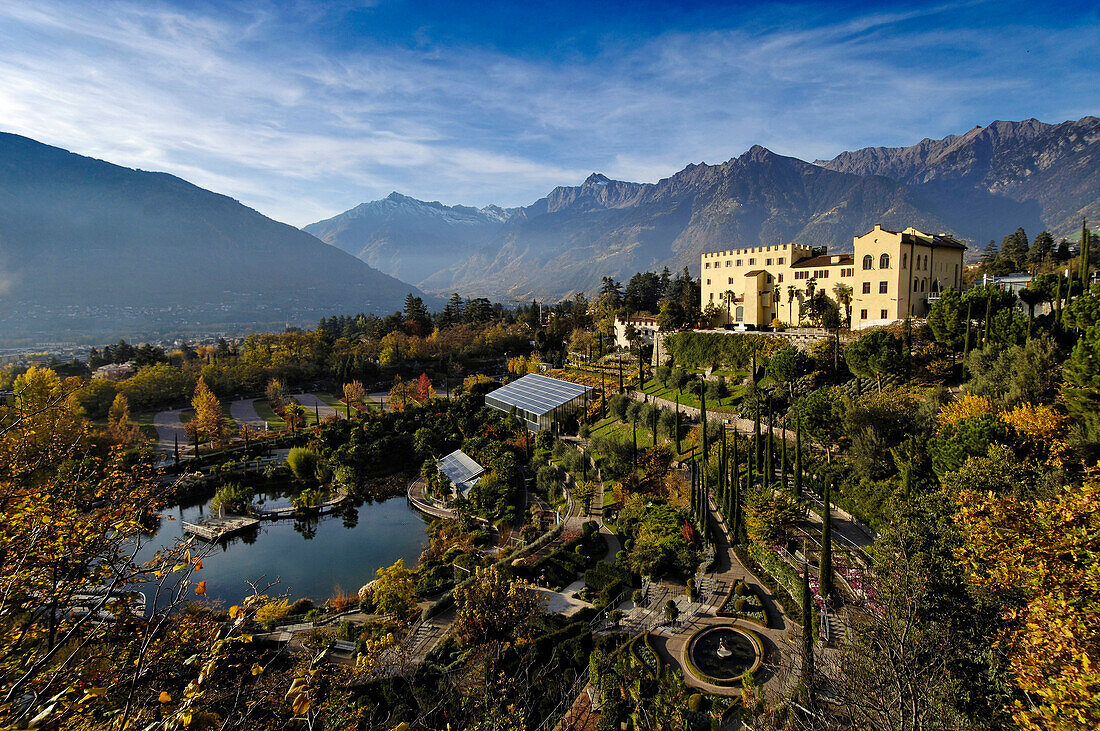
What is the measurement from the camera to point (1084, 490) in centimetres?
884

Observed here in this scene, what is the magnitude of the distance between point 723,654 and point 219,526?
1056 inches

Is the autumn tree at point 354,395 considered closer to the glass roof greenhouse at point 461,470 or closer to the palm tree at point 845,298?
the glass roof greenhouse at point 461,470

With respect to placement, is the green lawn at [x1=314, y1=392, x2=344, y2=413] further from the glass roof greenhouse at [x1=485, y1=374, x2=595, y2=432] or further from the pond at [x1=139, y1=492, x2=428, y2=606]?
the pond at [x1=139, y1=492, x2=428, y2=606]

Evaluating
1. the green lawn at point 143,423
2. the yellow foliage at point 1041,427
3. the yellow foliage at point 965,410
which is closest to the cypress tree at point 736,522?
the yellow foliage at point 965,410

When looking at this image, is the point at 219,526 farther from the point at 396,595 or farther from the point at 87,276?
the point at 87,276

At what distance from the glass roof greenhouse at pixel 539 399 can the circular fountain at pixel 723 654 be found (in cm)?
2114

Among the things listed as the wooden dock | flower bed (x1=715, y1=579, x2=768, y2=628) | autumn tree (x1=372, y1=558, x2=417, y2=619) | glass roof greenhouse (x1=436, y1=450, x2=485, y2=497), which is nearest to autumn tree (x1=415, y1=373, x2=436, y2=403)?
glass roof greenhouse (x1=436, y1=450, x2=485, y2=497)

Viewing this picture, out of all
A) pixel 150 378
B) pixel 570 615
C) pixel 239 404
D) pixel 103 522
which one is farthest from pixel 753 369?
pixel 150 378

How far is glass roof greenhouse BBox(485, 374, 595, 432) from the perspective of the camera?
36.8 meters

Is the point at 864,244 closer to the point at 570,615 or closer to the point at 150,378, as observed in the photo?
the point at 570,615

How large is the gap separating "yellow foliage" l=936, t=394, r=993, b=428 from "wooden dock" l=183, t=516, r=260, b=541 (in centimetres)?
3472

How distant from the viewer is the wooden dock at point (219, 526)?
26734 millimetres

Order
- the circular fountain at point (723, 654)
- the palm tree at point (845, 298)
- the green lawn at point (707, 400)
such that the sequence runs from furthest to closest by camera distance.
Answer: the palm tree at point (845, 298), the green lawn at point (707, 400), the circular fountain at point (723, 654)

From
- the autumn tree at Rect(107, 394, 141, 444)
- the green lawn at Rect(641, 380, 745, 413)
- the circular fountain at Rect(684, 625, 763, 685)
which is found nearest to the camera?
the circular fountain at Rect(684, 625, 763, 685)
